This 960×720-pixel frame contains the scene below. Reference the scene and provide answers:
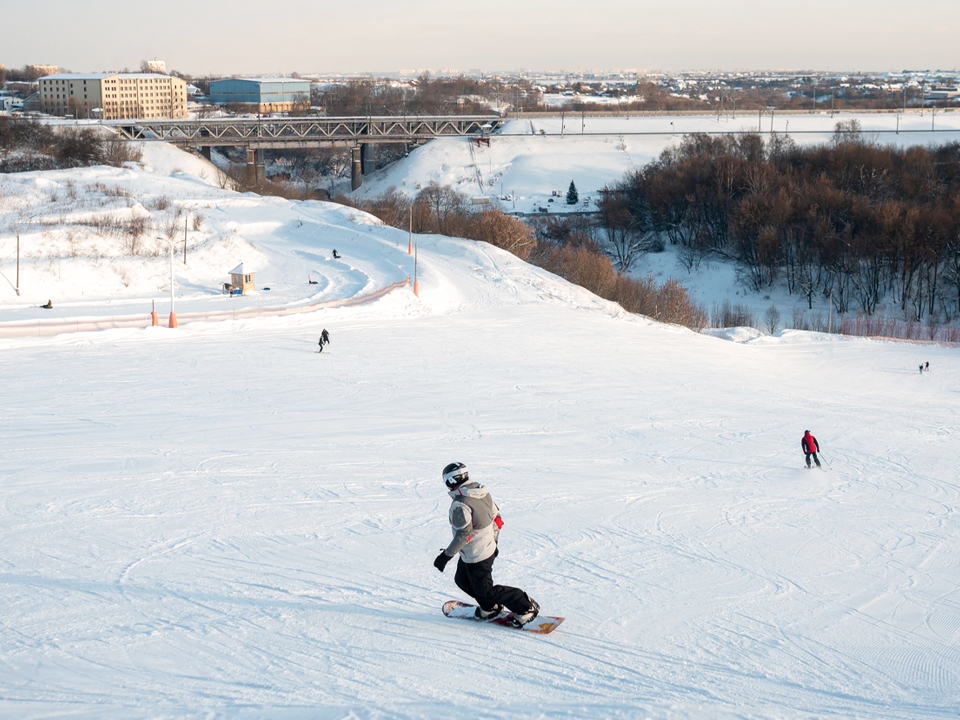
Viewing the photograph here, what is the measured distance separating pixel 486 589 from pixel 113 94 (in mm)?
130946

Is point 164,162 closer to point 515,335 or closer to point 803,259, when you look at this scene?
point 803,259

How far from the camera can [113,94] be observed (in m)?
123

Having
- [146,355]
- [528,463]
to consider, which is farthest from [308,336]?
[528,463]

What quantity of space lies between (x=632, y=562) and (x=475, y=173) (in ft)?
237

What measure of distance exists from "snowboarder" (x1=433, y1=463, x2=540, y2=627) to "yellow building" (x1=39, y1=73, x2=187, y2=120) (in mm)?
113881

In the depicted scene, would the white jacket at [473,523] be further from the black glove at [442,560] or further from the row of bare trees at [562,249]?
the row of bare trees at [562,249]

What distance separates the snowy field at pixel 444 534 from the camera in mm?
6125

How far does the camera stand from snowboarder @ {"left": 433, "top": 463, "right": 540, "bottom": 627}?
639 cm

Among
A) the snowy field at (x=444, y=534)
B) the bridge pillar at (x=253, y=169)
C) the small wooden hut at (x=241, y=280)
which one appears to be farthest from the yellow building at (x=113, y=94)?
the snowy field at (x=444, y=534)

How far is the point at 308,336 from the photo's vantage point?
23812mm

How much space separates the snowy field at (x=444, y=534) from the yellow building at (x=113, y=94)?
103133 mm

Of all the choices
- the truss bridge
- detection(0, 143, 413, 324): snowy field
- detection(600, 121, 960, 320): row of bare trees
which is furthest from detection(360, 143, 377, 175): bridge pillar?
detection(0, 143, 413, 324): snowy field

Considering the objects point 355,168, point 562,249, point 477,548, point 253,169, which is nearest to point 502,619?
point 477,548

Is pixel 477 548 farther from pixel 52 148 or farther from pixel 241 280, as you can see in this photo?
pixel 52 148
